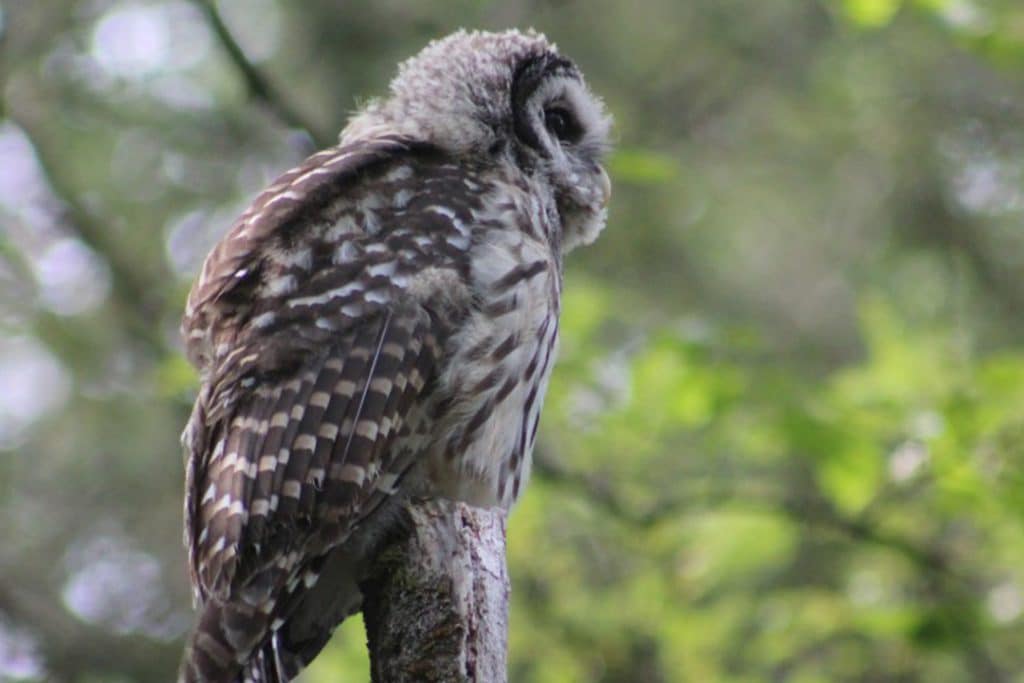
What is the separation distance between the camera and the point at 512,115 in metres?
4.97

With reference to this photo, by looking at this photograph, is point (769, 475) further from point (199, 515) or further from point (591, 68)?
point (199, 515)

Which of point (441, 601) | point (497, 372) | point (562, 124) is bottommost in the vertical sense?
point (441, 601)

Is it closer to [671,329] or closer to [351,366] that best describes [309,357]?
[351,366]

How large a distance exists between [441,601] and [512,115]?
6.37ft

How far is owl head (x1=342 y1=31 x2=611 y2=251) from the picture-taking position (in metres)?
4.84

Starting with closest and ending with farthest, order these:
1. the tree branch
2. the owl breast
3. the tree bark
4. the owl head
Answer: the tree bark < the owl breast < the owl head < the tree branch

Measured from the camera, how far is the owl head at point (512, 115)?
484cm

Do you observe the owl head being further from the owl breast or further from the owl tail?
the owl tail

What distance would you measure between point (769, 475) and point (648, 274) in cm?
150

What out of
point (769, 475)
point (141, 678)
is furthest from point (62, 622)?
point (769, 475)

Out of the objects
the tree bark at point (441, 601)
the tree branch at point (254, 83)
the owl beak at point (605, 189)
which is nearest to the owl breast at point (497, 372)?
the tree bark at point (441, 601)

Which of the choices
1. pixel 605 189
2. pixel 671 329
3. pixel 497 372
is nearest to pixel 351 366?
pixel 497 372

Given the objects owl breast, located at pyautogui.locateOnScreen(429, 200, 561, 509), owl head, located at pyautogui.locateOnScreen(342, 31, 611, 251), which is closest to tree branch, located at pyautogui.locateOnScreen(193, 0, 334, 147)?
owl head, located at pyautogui.locateOnScreen(342, 31, 611, 251)

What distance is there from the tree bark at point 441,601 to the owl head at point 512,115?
1416mm
